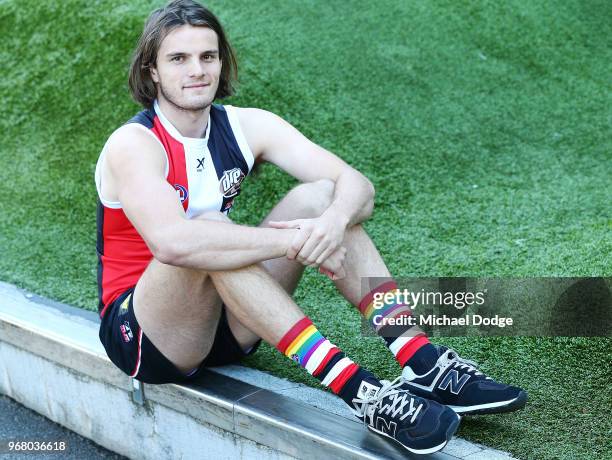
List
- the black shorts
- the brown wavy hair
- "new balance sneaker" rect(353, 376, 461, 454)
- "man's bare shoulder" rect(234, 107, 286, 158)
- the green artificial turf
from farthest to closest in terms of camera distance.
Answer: the green artificial turf, "man's bare shoulder" rect(234, 107, 286, 158), the brown wavy hair, the black shorts, "new balance sneaker" rect(353, 376, 461, 454)

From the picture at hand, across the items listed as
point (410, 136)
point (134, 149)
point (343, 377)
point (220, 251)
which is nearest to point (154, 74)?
point (134, 149)

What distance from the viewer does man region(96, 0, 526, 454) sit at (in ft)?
6.82

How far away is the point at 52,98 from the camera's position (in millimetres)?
5113

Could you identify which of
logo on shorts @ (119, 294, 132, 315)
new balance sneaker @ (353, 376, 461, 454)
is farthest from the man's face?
new balance sneaker @ (353, 376, 461, 454)

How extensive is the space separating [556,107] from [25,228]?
10.5 feet

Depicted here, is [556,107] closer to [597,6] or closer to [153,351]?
[597,6]

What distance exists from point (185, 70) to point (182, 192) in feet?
1.16

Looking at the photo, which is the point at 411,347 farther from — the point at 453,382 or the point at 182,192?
the point at 182,192

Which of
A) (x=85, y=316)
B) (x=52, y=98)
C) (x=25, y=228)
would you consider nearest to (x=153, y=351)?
(x=85, y=316)

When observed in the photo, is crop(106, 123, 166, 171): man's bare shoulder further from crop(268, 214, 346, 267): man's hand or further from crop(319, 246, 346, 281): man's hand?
crop(319, 246, 346, 281): man's hand

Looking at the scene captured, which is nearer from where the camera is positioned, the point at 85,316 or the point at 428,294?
the point at 85,316

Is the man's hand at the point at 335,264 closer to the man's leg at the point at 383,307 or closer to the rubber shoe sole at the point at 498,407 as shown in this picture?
the man's leg at the point at 383,307

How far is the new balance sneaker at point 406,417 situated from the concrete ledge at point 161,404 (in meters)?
0.06

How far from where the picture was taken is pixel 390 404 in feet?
6.60
